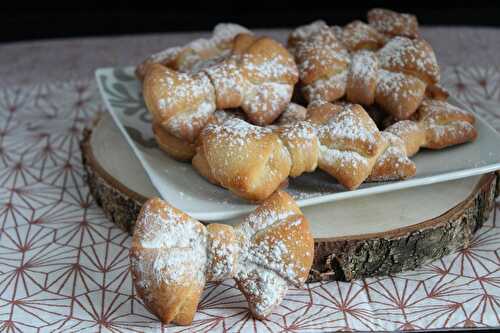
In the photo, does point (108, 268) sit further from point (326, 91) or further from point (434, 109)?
point (434, 109)

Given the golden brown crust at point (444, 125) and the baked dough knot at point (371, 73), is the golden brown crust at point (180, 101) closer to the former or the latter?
the baked dough knot at point (371, 73)

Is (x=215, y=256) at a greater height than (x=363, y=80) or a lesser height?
lesser

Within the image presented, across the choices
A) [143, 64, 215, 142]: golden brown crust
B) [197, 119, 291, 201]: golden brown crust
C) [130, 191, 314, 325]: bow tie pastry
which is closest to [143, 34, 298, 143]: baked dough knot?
[143, 64, 215, 142]: golden brown crust

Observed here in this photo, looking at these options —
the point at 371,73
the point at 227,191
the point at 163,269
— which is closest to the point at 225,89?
the point at 227,191

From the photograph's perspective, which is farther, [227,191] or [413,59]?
[413,59]

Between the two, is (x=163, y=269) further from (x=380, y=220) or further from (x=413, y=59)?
(x=413, y=59)

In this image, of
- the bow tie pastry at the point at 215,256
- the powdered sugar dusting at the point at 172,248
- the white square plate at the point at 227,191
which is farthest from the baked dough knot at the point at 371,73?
the powdered sugar dusting at the point at 172,248

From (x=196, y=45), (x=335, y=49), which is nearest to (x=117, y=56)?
(x=196, y=45)
